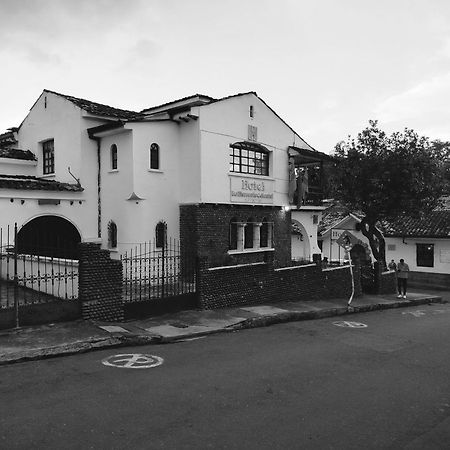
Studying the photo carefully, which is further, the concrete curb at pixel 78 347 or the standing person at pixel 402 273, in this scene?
the standing person at pixel 402 273

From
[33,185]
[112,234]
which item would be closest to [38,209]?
[33,185]

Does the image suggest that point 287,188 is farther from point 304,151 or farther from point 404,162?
point 404,162

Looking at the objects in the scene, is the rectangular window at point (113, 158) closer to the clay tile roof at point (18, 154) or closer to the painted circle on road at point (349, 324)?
the clay tile roof at point (18, 154)

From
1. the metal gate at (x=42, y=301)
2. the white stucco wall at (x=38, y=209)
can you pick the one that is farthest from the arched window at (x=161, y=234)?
the metal gate at (x=42, y=301)

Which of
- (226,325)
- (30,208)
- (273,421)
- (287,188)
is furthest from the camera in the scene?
(287,188)

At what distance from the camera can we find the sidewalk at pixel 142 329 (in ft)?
27.2

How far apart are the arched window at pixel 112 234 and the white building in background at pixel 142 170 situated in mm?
41

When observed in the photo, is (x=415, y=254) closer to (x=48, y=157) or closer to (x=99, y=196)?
(x=99, y=196)

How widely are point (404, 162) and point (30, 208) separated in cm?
1693

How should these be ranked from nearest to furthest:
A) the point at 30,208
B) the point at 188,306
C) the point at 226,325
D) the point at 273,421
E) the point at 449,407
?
the point at 273,421 → the point at 449,407 → the point at 226,325 → the point at 188,306 → the point at 30,208

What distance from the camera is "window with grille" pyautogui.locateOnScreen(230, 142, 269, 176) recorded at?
61.6 feet

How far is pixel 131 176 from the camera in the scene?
1667 centimetres

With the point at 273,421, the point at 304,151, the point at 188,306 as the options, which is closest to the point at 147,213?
the point at 188,306

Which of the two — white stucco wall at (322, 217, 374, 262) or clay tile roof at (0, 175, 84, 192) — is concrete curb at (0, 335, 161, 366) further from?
white stucco wall at (322, 217, 374, 262)
